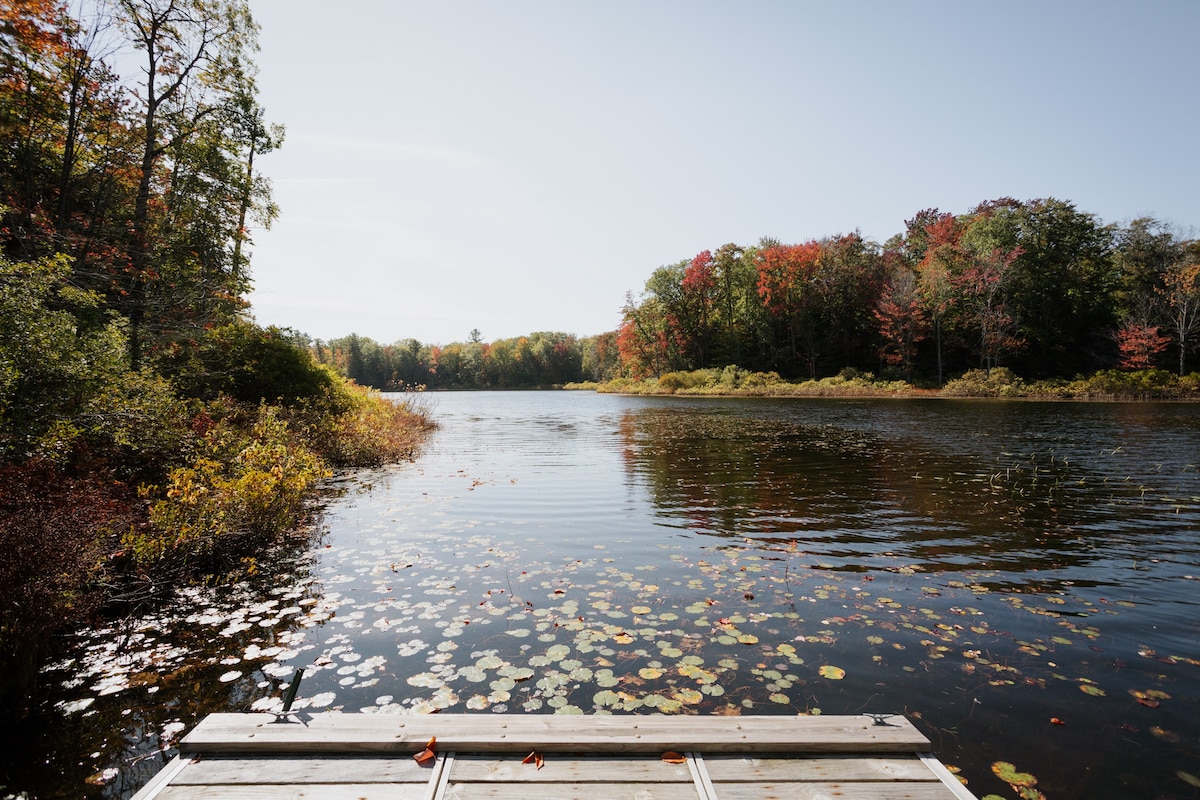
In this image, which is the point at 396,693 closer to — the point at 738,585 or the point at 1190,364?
the point at 738,585

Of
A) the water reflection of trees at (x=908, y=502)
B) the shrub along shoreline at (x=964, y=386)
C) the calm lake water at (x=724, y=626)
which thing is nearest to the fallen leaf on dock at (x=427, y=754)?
the calm lake water at (x=724, y=626)

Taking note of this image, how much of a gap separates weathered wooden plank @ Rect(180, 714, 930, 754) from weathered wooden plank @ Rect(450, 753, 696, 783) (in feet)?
0.24

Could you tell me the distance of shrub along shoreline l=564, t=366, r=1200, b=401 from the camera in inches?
1569

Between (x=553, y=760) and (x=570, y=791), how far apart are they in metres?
0.28

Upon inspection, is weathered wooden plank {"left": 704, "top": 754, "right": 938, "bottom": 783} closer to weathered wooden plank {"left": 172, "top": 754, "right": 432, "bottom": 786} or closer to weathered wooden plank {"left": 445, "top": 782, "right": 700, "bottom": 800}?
weathered wooden plank {"left": 445, "top": 782, "right": 700, "bottom": 800}

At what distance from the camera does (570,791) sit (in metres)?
2.88

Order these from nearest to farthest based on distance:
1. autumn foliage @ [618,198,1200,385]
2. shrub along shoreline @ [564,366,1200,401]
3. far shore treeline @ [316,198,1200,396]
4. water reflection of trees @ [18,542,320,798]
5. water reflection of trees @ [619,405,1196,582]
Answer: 1. water reflection of trees @ [18,542,320,798]
2. water reflection of trees @ [619,405,1196,582]
3. shrub along shoreline @ [564,366,1200,401]
4. far shore treeline @ [316,198,1200,396]
5. autumn foliage @ [618,198,1200,385]

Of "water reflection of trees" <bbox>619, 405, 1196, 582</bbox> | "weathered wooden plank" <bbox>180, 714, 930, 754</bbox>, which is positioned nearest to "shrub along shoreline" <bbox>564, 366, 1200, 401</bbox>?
"water reflection of trees" <bbox>619, 405, 1196, 582</bbox>

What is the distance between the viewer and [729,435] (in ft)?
79.3

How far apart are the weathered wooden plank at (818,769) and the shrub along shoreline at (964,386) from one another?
4943 cm

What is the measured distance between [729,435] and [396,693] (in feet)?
68.8

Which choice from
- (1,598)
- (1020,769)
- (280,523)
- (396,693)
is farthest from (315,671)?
(1020,769)

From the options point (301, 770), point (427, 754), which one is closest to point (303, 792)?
point (301, 770)

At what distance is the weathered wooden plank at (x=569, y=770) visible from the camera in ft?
9.72
